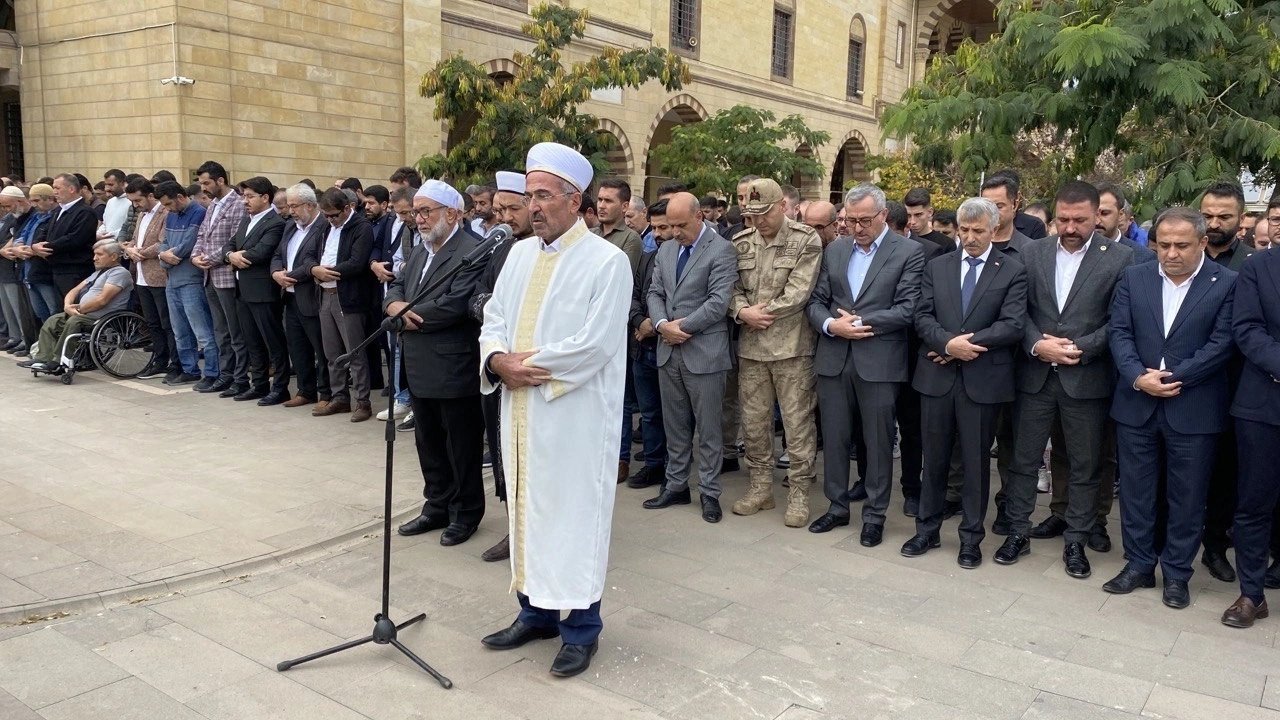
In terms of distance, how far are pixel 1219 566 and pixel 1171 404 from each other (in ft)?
3.67

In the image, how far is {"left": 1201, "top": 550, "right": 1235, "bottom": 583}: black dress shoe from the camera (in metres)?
5.07

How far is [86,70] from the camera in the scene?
14203 millimetres

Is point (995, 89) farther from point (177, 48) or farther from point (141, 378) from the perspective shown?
point (177, 48)

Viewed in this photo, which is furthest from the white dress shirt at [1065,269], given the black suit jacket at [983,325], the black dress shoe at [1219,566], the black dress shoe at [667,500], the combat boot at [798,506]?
the black dress shoe at [667,500]

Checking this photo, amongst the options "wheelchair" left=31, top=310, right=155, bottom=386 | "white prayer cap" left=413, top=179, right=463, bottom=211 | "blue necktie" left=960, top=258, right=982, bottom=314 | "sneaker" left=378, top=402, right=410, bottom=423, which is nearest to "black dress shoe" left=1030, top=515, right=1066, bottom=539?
"blue necktie" left=960, top=258, right=982, bottom=314

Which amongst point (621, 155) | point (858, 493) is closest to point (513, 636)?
point (858, 493)

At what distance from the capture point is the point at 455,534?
5430mm

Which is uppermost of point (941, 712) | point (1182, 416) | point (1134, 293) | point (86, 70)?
point (86, 70)

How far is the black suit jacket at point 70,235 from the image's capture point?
998 centimetres

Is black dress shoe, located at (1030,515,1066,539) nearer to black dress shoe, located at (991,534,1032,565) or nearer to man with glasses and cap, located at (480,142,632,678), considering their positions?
black dress shoe, located at (991,534,1032,565)

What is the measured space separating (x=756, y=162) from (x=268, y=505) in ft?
46.5

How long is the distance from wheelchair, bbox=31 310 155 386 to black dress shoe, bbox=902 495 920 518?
7.76m

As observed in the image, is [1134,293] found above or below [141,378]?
above

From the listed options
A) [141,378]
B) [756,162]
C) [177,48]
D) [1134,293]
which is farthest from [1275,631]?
[756,162]
